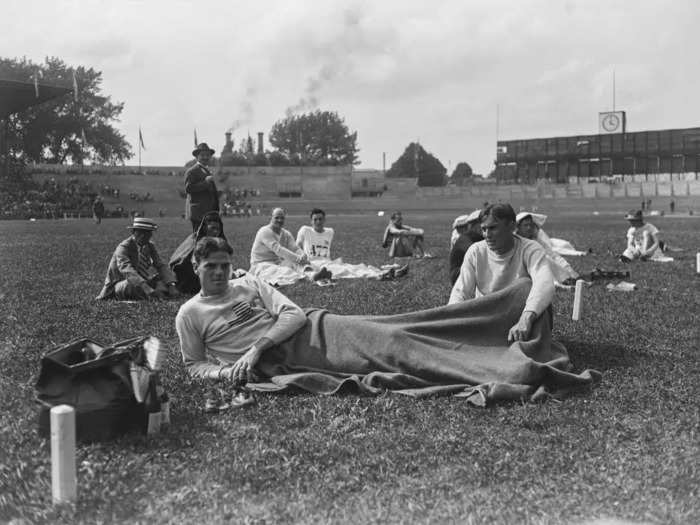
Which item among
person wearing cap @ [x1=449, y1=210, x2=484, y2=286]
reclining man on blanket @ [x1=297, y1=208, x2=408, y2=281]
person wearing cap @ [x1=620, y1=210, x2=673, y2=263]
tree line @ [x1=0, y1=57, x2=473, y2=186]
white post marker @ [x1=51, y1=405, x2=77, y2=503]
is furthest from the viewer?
tree line @ [x1=0, y1=57, x2=473, y2=186]

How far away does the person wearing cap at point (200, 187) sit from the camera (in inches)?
415

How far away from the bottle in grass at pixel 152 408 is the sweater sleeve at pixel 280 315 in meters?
1.05

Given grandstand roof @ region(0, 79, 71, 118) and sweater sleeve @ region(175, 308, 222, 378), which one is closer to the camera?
sweater sleeve @ region(175, 308, 222, 378)

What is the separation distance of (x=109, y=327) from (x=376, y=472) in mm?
4467

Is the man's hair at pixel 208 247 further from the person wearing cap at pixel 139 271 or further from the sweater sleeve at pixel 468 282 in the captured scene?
the person wearing cap at pixel 139 271

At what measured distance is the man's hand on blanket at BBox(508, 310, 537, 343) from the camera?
4988mm

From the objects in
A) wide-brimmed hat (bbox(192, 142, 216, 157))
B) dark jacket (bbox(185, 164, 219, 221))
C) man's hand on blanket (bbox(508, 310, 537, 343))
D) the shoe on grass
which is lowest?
the shoe on grass

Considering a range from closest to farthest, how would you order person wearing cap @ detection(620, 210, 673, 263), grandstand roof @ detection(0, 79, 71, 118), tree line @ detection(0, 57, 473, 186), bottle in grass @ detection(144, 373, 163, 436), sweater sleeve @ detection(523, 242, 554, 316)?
bottle in grass @ detection(144, 373, 163, 436)
sweater sleeve @ detection(523, 242, 554, 316)
person wearing cap @ detection(620, 210, 673, 263)
grandstand roof @ detection(0, 79, 71, 118)
tree line @ detection(0, 57, 473, 186)

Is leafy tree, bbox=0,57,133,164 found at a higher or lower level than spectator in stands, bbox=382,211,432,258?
higher

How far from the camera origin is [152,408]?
3.97 m

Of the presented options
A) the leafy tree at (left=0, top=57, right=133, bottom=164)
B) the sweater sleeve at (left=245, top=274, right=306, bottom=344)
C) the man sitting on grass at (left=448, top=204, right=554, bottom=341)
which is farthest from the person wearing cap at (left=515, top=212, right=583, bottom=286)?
the leafy tree at (left=0, top=57, right=133, bottom=164)

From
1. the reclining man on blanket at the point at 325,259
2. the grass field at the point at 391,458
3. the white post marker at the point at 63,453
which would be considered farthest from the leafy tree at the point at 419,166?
the white post marker at the point at 63,453

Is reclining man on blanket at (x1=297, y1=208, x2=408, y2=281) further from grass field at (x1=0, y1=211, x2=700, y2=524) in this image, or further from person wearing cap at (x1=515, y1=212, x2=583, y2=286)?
grass field at (x1=0, y1=211, x2=700, y2=524)

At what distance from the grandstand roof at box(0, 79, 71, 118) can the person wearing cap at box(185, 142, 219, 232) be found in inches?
468
